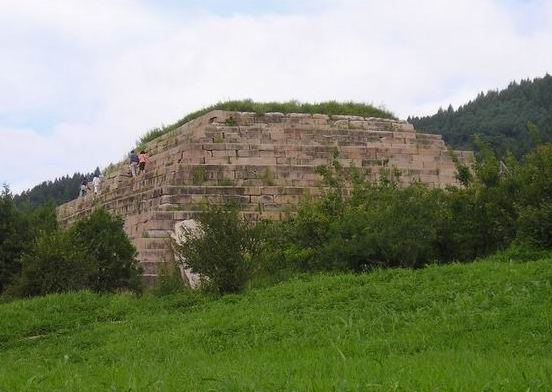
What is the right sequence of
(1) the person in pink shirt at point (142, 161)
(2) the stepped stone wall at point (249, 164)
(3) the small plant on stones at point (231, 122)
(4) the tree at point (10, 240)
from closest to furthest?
1. (4) the tree at point (10, 240)
2. (2) the stepped stone wall at point (249, 164)
3. (3) the small plant on stones at point (231, 122)
4. (1) the person in pink shirt at point (142, 161)

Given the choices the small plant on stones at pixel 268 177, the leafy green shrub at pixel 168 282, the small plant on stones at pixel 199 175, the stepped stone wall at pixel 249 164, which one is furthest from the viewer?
the small plant on stones at pixel 268 177

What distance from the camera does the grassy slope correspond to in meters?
4.54

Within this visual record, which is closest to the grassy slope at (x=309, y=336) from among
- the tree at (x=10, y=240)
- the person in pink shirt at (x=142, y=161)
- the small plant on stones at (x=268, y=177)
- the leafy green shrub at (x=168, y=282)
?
the leafy green shrub at (x=168, y=282)

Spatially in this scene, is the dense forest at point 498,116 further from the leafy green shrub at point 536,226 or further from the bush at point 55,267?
the bush at point 55,267

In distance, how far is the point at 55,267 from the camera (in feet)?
41.4

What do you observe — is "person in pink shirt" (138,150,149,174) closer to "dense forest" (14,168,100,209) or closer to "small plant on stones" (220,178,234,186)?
"small plant on stones" (220,178,234,186)

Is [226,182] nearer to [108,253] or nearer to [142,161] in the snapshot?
[142,161]

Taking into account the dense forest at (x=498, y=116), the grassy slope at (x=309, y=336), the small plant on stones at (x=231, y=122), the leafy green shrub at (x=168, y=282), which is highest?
the dense forest at (x=498, y=116)

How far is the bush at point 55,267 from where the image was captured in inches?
481

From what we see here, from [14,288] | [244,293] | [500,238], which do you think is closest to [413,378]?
[244,293]

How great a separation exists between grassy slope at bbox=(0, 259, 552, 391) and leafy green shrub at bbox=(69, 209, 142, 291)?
1.67m

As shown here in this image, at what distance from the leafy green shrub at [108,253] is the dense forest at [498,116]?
102 feet

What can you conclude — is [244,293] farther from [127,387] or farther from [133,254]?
[127,387]

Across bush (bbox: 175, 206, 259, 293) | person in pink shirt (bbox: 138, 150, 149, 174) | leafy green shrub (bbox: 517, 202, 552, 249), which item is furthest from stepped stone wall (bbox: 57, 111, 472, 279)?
leafy green shrub (bbox: 517, 202, 552, 249)
